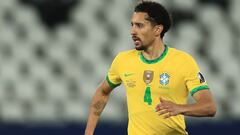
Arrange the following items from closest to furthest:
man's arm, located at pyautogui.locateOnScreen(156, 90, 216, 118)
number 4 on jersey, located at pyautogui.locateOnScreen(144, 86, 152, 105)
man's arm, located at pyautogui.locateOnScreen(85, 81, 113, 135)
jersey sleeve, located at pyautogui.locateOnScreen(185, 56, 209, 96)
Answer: man's arm, located at pyautogui.locateOnScreen(156, 90, 216, 118) < jersey sleeve, located at pyautogui.locateOnScreen(185, 56, 209, 96) < number 4 on jersey, located at pyautogui.locateOnScreen(144, 86, 152, 105) < man's arm, located at pyautogui.locateOnScreen(85, 81, 113, 135)

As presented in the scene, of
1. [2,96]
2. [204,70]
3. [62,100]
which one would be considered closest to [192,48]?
[204,70]

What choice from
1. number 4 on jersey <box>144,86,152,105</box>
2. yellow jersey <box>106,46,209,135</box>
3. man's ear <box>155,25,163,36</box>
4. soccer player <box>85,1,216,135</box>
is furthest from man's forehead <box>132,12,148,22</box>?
number 4 on jersey <box>144,86,152,105</box>

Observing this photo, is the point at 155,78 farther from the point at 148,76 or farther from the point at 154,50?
the point at 154,50

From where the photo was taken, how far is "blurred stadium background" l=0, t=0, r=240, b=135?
7.72 m

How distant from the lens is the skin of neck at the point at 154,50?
523 cm

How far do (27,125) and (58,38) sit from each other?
895 mm

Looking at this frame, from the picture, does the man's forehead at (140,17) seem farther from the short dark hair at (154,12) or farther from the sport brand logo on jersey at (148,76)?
the sport brand logo on jersey at (148,76)

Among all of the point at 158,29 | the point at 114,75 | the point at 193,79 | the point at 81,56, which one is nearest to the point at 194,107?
the point at 193,79

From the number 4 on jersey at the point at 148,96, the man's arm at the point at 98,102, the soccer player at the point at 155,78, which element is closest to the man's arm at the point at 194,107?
the soccer player at the point at 155,78

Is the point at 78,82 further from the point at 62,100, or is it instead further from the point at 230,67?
the point at 230,67

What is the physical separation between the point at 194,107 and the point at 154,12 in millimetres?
792

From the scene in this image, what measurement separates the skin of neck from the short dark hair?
0.14 meters

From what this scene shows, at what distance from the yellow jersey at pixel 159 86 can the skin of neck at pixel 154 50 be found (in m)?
0.03

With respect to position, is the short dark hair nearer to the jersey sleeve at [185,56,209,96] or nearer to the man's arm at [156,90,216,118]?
the jersey sleeve at [185,56,209,96]
